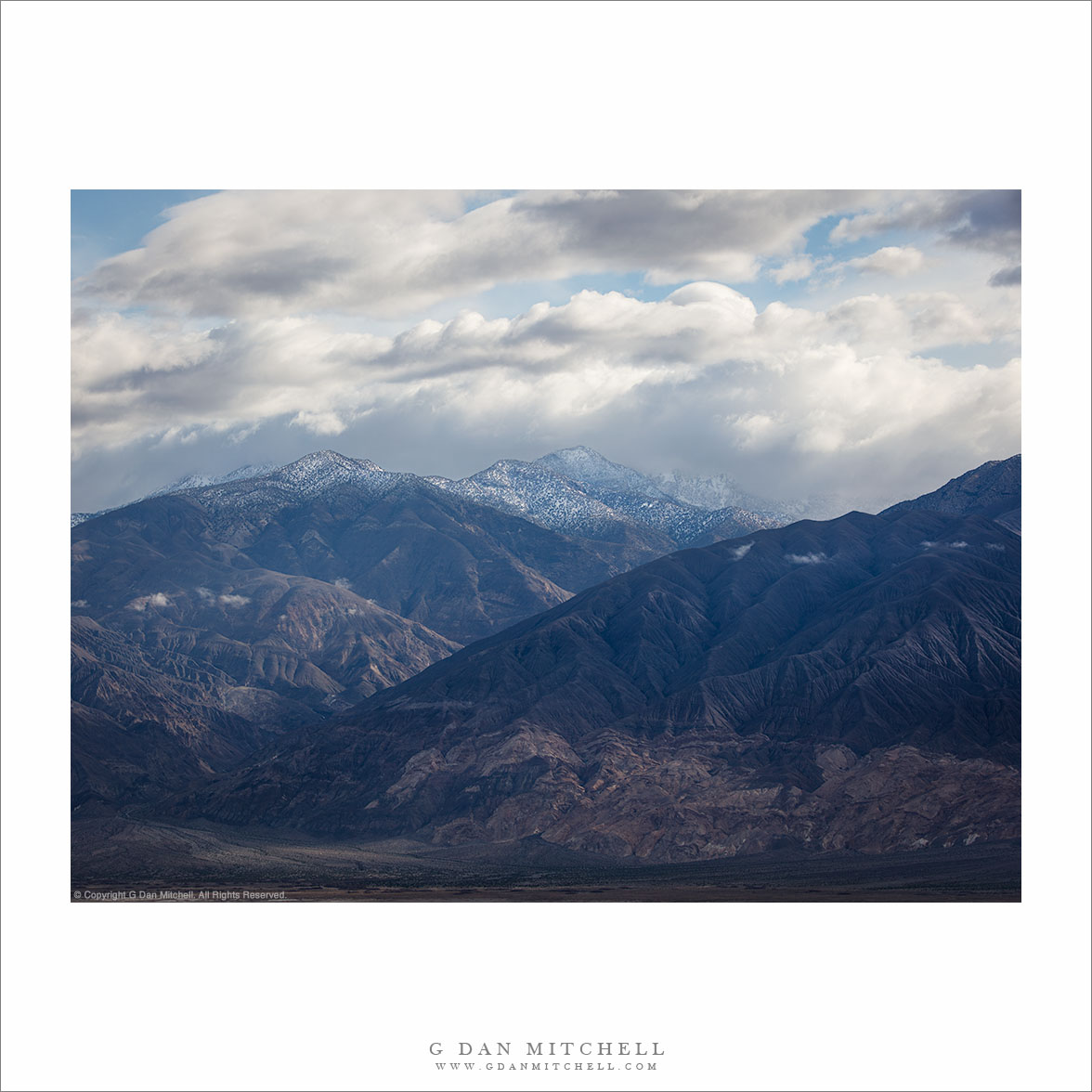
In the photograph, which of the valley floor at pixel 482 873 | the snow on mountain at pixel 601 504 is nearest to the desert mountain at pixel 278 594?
the snow on mountain at pixel 601 504

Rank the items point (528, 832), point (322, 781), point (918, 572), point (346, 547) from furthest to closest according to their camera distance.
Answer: point (346, 547)
point (918, 572)
point (322, 781)
point (528, 832)

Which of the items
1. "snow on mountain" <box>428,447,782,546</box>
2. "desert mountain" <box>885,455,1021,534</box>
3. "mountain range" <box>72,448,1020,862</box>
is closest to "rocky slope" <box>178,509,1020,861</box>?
"mountain range" <box>72,448,1020,862</box>

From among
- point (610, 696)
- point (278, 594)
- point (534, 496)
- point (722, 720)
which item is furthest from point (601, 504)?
point (722, 720)

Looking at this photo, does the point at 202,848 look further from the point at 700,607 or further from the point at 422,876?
the point at 700,607

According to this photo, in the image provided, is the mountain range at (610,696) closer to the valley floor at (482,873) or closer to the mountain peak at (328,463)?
the valley floor at (482,873)

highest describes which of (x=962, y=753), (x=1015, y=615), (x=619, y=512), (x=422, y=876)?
(x=619, y=512)

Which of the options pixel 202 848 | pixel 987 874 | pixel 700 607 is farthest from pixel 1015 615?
pixel 202 848

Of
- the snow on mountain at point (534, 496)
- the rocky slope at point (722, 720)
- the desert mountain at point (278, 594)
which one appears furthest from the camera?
the snow on mountain at point (534, 496)
